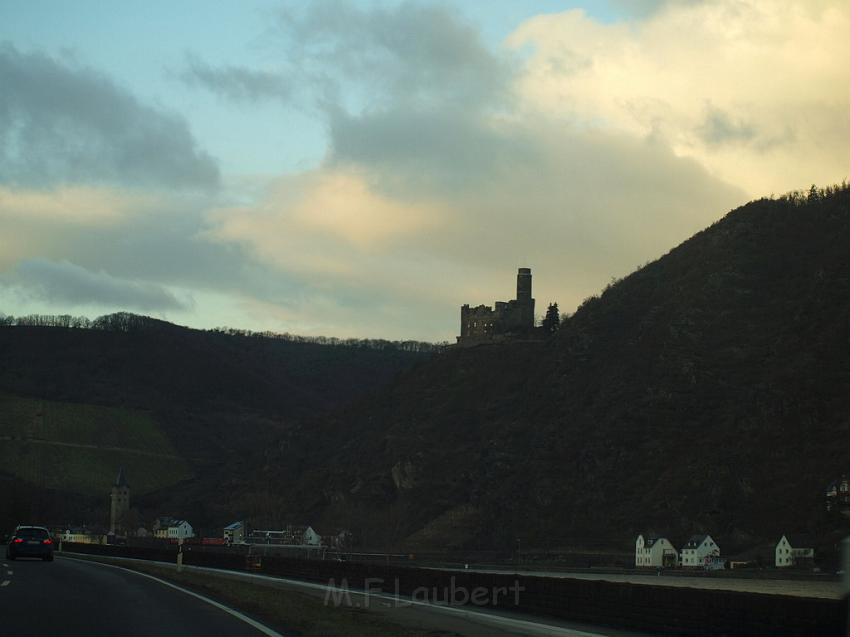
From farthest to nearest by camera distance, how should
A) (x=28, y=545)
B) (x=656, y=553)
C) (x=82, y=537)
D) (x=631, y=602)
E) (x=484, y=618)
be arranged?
(x=82, y=537) → (x=656, y=553) → (x=28, y=545) → (x=484, y=618) → (x=631, y=602)

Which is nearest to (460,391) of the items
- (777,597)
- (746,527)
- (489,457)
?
(489,457)

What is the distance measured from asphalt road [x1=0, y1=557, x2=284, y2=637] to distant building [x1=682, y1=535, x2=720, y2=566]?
63.4m

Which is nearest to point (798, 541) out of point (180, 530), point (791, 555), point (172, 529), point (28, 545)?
point (791, 555)

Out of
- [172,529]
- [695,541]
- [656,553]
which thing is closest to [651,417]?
[695,541]

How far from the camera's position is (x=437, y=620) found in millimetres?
29859

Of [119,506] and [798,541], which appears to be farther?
[119,506]

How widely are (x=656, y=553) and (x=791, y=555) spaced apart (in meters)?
13.4

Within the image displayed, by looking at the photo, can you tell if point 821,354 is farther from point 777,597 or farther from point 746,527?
point 777,597

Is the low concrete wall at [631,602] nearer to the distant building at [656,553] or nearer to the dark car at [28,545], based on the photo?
the dark car at [28,545]

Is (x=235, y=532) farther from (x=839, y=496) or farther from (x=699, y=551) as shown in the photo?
(x=839, y=496)

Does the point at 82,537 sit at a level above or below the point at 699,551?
below

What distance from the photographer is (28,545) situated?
181 ft

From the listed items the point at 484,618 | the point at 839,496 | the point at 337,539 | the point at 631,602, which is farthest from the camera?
the point at 337,539

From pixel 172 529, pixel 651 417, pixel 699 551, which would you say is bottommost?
pixel 699 551
